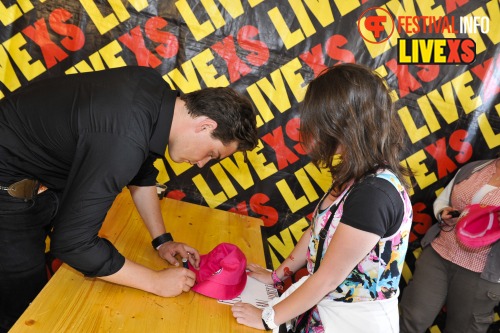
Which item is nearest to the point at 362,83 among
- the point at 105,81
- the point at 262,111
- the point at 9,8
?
the point at 105,81

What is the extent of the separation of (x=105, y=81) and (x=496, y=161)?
6.72ft

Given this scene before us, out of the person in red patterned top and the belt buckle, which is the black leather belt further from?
the person in red patterned top

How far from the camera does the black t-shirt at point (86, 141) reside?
3.77 ft

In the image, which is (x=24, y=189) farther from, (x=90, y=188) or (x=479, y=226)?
(x=479, y=226)

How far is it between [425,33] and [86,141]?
204 cm

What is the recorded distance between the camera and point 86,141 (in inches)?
45.7

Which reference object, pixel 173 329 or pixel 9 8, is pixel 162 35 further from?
pixel 173 329

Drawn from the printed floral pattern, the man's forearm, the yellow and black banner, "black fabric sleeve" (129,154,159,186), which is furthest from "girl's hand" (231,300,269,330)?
the yellow and black banner

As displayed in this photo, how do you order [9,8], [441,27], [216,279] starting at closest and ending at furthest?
[216,279] → [9,8] → [441,27]

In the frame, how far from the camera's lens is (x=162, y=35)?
240cm

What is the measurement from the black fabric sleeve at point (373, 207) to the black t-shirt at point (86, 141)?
0.57 meters

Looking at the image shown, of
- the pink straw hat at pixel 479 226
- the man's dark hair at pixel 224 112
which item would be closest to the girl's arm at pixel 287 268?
the man's dark hair at pixel 224 112

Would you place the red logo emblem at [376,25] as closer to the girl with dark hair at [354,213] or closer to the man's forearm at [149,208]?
the girl with dark hair at [354,213]

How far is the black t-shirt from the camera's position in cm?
115
